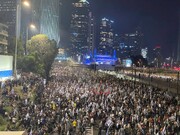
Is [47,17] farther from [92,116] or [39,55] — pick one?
[92,116]

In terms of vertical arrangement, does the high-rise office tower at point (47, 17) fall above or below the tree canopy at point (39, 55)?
above

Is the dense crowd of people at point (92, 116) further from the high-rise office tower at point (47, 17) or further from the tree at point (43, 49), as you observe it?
the high-rise office tower at point (47, 17)

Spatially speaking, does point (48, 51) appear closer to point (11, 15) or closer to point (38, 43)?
point (38, 43)

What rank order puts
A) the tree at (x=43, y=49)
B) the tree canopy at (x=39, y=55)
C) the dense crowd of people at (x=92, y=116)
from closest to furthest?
the dense crowd of people at (x=92, y=116) < the tree canopy at (x=39, y=55) < the tree at (x=43, y=49)

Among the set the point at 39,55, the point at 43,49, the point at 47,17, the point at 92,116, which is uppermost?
the point at 47,17

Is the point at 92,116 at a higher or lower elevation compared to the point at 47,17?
lower

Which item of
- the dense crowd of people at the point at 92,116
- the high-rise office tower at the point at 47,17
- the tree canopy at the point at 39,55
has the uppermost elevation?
the high-rise office tower at the point at 47,17

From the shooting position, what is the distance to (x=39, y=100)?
29359mm

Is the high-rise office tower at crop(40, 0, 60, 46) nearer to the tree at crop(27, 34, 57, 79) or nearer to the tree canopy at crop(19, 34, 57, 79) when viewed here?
the tree at crop(27, 34, 57, 79)

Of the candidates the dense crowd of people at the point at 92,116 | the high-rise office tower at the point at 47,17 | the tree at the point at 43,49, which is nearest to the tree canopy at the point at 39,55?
the tree at the point at 43,49

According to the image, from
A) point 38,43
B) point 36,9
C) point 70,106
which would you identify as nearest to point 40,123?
point 70,106

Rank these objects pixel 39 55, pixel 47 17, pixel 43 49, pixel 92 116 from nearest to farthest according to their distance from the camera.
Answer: pixel 92 116 < pixel 39 55 < pixel 43 49 < pixel 47 17

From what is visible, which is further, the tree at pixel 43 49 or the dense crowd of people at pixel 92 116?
the tree at pixel 43 49

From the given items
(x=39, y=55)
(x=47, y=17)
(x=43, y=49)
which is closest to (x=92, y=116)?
(x=39, y=55)
